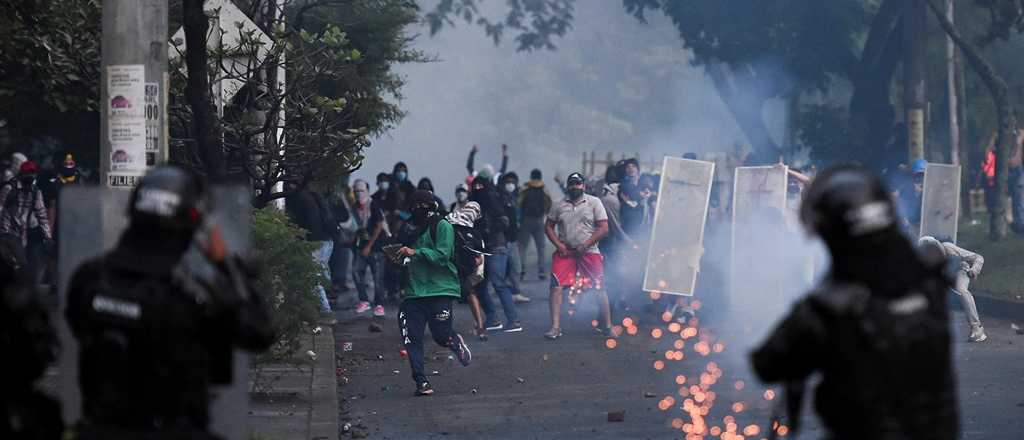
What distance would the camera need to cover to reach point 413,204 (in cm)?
1273

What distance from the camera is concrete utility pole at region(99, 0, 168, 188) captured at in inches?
278

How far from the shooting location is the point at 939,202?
16.9m

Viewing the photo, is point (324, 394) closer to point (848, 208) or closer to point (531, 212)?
point (848, 208)

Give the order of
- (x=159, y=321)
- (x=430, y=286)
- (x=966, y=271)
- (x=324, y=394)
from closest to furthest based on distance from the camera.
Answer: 1. (x=159, y=321)
2. (x=324, y=394)
3. (x=430, y=286)
4. (x=966, y=271)

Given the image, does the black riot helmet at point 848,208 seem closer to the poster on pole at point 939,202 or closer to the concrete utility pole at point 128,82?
the concrete utility pole at point 128,82

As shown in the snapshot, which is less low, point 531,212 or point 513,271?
point 531,212

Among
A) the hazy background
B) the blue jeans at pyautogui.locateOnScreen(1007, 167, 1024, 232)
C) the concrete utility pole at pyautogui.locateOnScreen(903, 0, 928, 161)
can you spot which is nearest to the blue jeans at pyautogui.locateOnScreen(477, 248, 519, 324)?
the concrete utility pole at pyautogui.locateOnScreen(903, 0, 928, 161)

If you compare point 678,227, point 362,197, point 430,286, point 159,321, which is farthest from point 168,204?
point 362,197

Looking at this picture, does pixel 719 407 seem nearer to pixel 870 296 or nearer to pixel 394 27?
pixel 870 296

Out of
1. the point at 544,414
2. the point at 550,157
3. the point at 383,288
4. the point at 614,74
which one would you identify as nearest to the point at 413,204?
the point at 544,414

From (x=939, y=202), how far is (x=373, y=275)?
6.50 m

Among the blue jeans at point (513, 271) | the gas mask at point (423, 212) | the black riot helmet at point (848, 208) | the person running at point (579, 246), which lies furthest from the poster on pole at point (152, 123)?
the blue jeans at point (513, 271)

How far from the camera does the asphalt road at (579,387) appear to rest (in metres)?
9.92

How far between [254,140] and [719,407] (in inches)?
149
